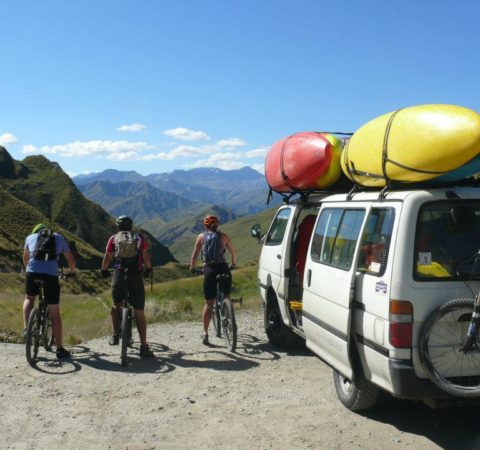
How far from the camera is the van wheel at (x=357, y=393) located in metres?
5.50

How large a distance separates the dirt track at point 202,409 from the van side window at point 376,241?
1.70 meters

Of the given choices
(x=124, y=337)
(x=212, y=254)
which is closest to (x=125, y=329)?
(x=124, y=337)

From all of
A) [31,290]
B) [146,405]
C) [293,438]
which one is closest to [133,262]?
[31,290]

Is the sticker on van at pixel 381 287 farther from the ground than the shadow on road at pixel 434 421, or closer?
farther from the ground

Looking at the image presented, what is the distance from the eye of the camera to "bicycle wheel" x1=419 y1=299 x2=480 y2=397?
452cm

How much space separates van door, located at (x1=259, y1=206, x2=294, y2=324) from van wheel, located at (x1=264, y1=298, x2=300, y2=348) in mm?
389

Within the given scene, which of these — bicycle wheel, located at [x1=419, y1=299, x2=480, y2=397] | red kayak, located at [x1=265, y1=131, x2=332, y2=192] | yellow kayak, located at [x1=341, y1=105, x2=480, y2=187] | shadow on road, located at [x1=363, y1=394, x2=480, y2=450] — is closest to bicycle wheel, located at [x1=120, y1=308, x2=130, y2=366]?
red kayak, located at [x1=265, y1=131, x2=332, y2=192]

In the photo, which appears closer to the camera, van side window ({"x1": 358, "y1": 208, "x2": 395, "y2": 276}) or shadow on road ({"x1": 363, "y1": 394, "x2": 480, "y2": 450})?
van side window ({"x1": 358, "y1": 208, "x2": 395, "y2": 276})

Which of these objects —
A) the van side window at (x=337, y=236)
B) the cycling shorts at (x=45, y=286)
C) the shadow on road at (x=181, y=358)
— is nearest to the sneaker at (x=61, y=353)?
the shadow on road at (x=181, y=358)

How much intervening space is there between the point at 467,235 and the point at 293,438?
260 centimetres

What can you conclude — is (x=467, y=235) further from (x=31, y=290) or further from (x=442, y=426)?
Result: (x=31, y=290)

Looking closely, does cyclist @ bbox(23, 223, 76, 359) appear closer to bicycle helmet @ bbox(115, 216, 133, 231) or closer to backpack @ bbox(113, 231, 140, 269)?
backpack @ bbox(113, 231, 140, 269)

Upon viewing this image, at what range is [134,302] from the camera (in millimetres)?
8500

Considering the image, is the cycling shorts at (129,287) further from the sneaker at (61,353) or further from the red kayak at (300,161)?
the red kayak at (300,161)
